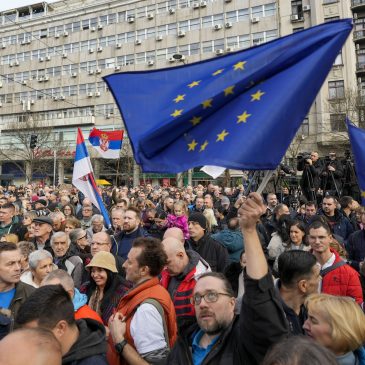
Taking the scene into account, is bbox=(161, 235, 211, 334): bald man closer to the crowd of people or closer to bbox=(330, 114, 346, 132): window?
the crowd of people

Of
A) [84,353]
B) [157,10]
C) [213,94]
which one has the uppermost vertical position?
[157,10]

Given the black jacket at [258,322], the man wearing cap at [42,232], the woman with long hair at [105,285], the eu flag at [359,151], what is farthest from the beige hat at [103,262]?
the eu flag at [359,151]

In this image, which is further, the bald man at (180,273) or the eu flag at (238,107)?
the bald man at (180,273)

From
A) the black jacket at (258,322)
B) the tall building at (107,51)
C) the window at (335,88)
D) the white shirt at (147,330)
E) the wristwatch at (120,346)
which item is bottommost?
the wristwatch at (120,346)

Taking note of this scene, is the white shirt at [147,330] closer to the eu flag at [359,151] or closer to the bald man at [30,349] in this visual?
the bald man at [30,349]

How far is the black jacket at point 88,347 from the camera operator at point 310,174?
829 cm

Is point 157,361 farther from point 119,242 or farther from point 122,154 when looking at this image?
point 122,154

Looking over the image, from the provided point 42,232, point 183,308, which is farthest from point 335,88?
point 183,308

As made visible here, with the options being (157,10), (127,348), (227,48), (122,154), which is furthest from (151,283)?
(157,10)

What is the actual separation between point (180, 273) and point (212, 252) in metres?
1.64

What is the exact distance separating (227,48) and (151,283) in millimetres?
36380

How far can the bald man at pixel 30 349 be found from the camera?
4.67 feet

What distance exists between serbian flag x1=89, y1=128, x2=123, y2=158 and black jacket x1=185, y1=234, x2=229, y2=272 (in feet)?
16.2

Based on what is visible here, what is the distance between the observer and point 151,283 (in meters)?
2.67
